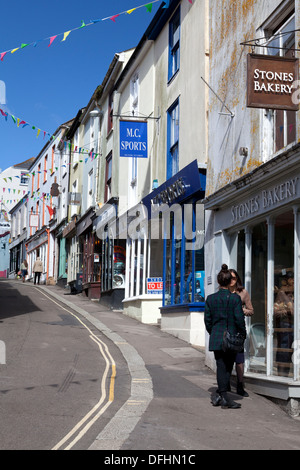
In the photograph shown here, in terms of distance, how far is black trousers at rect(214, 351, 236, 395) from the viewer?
8.27 metres

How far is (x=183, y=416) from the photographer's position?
770 centimetres

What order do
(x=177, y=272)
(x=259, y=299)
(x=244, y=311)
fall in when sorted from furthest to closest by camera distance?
(x=177, y=272) → (x=259, y=299) → (x=244, y=311)

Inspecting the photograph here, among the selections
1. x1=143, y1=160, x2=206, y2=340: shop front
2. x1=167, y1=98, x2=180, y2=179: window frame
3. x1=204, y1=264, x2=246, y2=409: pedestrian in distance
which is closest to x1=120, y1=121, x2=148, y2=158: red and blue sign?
x1=167, y1=98, x2=180, y2=179: window frame

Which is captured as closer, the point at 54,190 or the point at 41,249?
the point at 54,190

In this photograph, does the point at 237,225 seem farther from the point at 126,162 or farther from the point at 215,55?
the point at 126,162

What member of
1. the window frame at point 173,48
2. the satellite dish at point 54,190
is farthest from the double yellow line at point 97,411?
the satellite dish at point 54,190

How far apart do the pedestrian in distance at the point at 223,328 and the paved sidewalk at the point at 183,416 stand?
0.21m

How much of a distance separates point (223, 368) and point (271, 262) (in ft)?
6.94

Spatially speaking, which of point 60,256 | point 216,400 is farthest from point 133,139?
point 60,256

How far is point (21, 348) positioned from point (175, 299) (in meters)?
4.70

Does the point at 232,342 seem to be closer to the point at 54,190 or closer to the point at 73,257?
the point at 73,257

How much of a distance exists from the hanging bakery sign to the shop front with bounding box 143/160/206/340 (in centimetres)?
510

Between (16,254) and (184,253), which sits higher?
(16,254)
